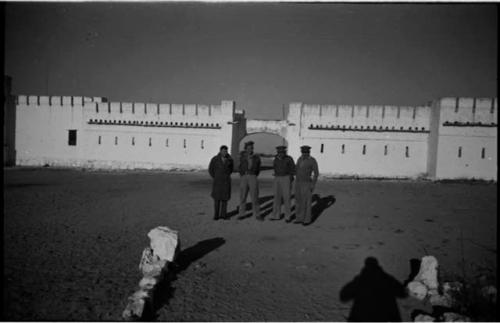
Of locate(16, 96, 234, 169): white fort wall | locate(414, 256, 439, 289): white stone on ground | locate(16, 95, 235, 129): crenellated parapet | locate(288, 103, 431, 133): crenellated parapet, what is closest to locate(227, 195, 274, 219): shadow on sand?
locate(414, 256, 439, 289): white stone on ground

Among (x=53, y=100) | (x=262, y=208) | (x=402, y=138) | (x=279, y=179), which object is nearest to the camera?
(x=279, y=179)

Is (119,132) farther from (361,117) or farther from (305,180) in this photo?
(305,180)

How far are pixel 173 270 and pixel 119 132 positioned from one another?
17272mm

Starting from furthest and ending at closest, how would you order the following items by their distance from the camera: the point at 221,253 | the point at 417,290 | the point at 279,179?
1. the point at 279,179
2. the point at 221,253
3. the point at 417,290

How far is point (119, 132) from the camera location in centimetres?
1934

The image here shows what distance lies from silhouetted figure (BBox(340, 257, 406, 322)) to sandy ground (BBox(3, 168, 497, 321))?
0.10 m

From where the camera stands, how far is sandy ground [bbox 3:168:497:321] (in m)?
3.17

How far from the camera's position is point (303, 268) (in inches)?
164

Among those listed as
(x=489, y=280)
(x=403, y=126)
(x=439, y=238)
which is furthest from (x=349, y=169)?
(x=489, y=280)

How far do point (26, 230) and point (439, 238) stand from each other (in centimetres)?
748

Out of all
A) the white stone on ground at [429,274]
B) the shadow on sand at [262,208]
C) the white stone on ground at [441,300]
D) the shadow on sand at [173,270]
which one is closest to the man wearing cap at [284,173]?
the shadow on sand at [262,208]

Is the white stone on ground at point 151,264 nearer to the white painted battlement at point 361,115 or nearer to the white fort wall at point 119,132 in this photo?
the white fort wall at point 119,132

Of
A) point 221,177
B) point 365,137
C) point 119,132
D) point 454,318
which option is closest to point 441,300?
point 454,318

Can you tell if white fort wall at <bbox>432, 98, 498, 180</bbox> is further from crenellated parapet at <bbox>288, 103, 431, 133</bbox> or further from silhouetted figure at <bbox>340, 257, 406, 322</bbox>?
silhouetted figure at <bbox>340, 257, 406, 322</bbox>
